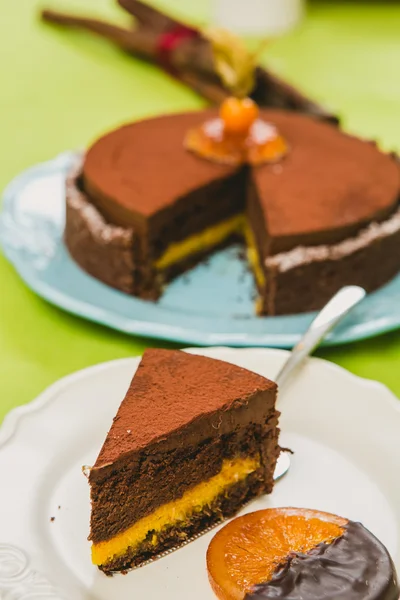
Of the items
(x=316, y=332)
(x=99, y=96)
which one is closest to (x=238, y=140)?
(x=316, y=332)

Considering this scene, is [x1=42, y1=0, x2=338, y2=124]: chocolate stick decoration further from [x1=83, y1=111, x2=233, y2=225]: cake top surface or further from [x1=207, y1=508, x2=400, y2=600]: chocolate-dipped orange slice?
[x1=207, y1=508, x2=400, y2=600]: chocolate-dipped orange slice

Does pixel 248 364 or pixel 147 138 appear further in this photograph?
pixel 147 138

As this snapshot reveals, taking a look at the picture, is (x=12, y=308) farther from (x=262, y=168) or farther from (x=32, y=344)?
(x=262, y=168)

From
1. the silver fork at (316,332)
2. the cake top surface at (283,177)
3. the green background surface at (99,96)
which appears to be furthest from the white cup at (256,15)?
the silver fork at (316,332)

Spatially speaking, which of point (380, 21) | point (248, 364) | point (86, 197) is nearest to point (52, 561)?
point (248, 364)

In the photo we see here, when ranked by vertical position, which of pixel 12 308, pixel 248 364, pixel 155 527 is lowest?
pixel 12 308

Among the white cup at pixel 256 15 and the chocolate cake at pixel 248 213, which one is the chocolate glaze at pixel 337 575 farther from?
the white cup at pixel 256 15

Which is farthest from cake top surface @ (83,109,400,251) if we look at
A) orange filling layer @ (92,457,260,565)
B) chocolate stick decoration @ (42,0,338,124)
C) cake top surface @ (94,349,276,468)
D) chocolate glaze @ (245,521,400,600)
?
chocolate glaze @ (245,521,400,600)
